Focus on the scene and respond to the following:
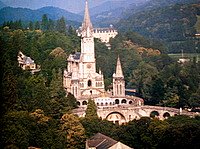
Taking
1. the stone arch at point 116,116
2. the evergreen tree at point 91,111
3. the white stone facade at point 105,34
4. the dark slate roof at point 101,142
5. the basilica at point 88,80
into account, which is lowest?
the stone arch at point 116,116

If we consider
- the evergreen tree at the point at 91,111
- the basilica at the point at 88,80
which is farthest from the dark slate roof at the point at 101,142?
the basilica at the point at 88,80

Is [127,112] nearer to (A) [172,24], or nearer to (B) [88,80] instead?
(B) [88,80]

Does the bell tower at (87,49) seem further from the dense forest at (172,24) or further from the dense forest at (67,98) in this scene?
the dense forest at (172,24)

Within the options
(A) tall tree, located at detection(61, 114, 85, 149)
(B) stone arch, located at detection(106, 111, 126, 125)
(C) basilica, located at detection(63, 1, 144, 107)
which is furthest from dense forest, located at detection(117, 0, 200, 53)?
(A) tall tree, located at detection(61, 114, 85, 149)

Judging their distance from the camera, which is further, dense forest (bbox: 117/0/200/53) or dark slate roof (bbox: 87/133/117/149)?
dense forest (bbox: 117/0/200/53)

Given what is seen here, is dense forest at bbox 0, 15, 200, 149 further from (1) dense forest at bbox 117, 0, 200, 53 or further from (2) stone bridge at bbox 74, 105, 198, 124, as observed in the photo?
(1) dense forest at bbox 117, 0, 200, 53

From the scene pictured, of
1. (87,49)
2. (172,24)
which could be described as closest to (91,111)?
(87,49)
